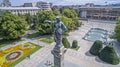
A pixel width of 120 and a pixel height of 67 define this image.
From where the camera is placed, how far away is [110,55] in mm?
27922

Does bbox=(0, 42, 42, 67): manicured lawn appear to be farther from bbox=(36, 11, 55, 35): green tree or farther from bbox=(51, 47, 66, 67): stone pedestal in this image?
bbox=(51, 47, 66, 67): stone pedestal

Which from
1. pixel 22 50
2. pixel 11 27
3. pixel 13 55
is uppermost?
pixel 11 27

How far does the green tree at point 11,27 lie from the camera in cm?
3987

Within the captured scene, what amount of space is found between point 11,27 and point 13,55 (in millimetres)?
10470

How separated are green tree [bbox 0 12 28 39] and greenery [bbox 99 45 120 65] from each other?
2539 centimetres

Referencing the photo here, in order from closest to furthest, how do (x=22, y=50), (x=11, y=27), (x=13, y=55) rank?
1. (x=13, y=55)
2. (x=22, y=50)
3. (x=11, y=27)

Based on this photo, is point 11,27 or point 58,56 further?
point 11,27

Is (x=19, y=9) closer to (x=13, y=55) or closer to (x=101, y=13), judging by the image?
(x=101, y=13)

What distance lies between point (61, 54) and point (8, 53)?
25830mm

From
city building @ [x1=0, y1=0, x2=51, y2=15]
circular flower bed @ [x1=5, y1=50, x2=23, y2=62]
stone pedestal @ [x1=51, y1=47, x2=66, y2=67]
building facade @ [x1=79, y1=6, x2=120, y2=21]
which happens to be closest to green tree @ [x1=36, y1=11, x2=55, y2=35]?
circular flower bed @ [x1=5, y1=50, x2=23, y2=62]

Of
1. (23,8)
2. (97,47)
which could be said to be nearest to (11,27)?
(97,47)

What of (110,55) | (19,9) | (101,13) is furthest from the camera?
(101,13)

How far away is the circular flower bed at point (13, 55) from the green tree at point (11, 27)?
724 cm

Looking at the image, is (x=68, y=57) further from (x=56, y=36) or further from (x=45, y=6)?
(x=45, y=6)
